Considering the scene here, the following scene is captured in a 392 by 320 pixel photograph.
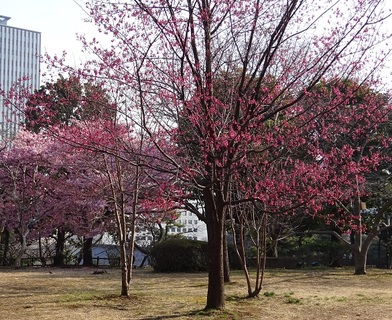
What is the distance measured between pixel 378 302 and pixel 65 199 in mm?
12123

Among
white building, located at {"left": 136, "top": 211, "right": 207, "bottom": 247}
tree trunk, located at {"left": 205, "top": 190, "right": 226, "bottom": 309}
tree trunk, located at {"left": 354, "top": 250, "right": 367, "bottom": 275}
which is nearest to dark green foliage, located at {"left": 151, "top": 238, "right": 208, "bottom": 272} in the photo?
white building, located at {"left": 136, "top": 211, "right": 207, "bottom": 247}

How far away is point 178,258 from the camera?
17125 millimetres

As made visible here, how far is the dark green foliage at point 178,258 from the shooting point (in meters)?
17.0

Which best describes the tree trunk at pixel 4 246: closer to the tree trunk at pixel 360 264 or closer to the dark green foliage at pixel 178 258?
the dark green foliage at pixel 178 258

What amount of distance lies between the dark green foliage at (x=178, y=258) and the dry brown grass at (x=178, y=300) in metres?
3.90

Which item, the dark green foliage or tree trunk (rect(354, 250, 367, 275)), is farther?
the dark green foliage

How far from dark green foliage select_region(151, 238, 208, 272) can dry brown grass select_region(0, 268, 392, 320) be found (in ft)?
12.8

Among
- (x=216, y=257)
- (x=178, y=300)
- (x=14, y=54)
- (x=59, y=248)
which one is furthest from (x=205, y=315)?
(x=14, y=54)

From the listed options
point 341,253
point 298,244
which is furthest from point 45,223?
point 341,253

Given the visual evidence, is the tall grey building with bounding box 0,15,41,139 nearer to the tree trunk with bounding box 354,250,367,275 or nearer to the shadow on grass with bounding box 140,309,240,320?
the tree trunk with bounding box 354,250,367,275

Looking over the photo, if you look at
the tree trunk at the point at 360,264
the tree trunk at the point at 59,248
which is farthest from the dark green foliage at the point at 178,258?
the tree trunk at the point at 59,248

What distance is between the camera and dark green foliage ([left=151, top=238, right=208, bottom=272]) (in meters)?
17.0

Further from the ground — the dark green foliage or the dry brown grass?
the dark green foliage

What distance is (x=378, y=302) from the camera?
9070 millimetres
